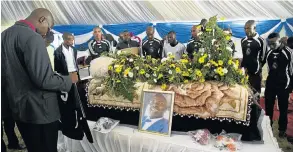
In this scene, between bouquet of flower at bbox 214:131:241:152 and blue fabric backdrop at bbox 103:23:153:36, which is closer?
bouquet of flower at bbox 214:131:241:152

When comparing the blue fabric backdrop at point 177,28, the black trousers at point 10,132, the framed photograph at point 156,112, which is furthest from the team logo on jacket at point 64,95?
the blue fabric backdrop at point 177,28

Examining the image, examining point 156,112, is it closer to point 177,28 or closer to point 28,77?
point 28,77

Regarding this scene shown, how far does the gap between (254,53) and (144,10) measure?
3.78 m

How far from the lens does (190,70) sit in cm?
252

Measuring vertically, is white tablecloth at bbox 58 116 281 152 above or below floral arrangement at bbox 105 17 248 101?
below

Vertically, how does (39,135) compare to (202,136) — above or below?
above

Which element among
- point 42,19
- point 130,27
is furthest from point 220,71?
point 130,27

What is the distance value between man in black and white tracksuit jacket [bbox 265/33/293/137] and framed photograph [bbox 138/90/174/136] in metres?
1.58

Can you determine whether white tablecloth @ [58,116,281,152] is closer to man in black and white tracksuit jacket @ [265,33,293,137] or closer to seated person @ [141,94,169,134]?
seated person @ [141,94,169,134]

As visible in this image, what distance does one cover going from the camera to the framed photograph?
2.45 m

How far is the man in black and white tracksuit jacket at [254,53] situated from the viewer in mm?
3934

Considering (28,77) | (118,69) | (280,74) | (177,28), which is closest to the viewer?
(28,77)

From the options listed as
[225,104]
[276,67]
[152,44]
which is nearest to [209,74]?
[225,104]

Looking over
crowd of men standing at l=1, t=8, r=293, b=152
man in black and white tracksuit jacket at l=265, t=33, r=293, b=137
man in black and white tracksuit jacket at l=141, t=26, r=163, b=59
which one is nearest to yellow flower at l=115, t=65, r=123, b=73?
crowd of men standing at l=1, t=8, r=293, b=152
